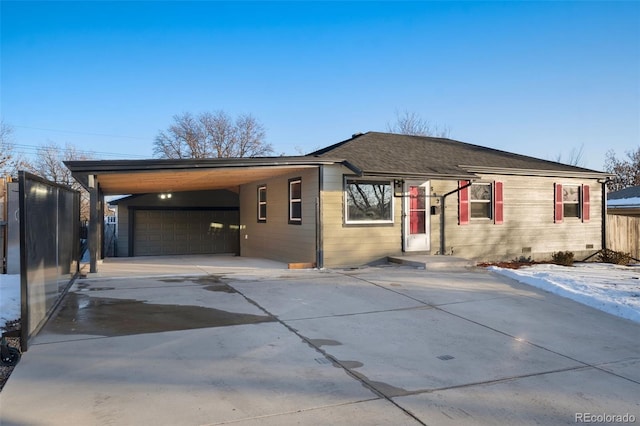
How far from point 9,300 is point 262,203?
8.89 meters

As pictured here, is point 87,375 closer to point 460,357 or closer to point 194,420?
point 194,420

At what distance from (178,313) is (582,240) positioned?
13450mm

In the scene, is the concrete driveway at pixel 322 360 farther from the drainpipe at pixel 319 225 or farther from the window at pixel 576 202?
the window at pixel 576 202

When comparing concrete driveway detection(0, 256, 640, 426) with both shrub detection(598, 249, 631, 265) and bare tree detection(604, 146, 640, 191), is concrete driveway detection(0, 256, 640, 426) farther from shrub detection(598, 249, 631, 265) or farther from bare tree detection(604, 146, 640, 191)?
bare tree detection(604, 146, 640, 191)

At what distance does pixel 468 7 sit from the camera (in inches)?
516

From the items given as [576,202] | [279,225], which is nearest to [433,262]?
[279,225]

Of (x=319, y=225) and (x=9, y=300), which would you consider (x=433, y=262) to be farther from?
(x=9, y=300)

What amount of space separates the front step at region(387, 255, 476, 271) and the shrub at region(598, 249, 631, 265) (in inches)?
249

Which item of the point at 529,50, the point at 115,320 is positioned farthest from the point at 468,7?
the point at 115,320

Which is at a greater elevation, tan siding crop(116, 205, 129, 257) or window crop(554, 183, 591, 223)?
window crop(554, 183, 591, 223)

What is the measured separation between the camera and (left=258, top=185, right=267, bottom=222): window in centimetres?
1423

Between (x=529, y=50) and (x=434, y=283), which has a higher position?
(x=529, y=50)

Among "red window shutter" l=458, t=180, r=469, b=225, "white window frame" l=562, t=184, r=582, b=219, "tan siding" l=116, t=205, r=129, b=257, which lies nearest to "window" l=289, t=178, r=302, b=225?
"red window shutter" l=458, t=180, r=469, b=225

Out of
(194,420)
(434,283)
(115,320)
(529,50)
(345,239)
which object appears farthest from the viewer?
(529,50)
